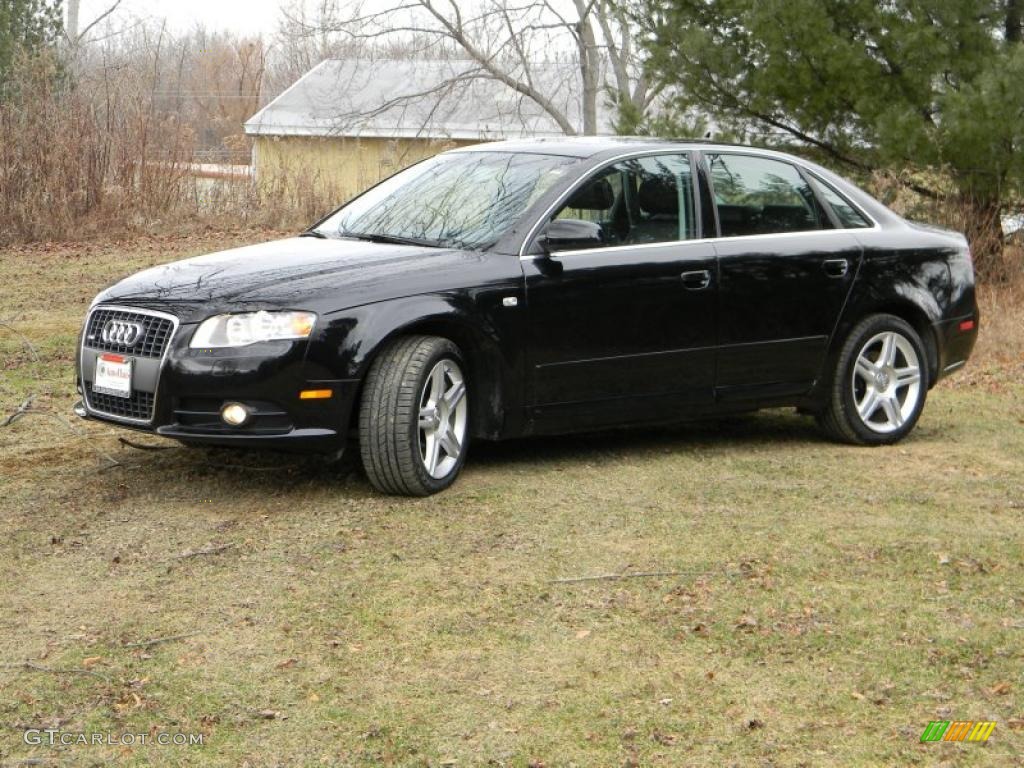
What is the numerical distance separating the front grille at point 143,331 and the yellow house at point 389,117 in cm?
2706

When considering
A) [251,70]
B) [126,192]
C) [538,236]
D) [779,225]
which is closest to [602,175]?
[538,236]

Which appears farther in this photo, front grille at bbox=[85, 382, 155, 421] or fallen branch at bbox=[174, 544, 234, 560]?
front grille at bbox=[85, 382, 155, 421]

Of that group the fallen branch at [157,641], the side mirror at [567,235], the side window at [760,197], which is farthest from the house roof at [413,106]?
the fallen branch at [157,641]

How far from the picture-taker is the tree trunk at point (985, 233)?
572 inches

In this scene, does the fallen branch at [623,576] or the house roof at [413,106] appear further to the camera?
the house roof at [413,106]

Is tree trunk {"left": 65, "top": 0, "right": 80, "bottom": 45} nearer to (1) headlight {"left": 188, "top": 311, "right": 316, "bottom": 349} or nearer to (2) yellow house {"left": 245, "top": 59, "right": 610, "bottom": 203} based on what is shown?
(2) yellow house {"left": 245, "top": 59, "right": 610, "bottom": 203}

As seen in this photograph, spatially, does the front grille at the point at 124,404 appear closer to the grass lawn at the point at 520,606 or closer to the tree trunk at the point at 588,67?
the grass lawn at the point at 520,606

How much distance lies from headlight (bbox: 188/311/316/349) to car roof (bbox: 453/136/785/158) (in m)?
1.79

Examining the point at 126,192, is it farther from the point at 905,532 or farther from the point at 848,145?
the point at 905,532

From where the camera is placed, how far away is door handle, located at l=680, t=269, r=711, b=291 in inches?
292

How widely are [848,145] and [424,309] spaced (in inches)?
371

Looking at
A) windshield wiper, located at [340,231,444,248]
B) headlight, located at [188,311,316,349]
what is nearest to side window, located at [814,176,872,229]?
windshield wiper, located at [340,231,444,248]

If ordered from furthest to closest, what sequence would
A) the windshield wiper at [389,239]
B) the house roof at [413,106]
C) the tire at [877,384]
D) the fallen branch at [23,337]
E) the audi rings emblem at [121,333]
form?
the house roof at [413,106] → the fallen branch at [23,337] → the tire at [877,384] → the windshield wiper at [389,239] → the audi rings emblem at [121,333]

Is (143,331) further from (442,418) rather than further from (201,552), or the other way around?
(442,418)
